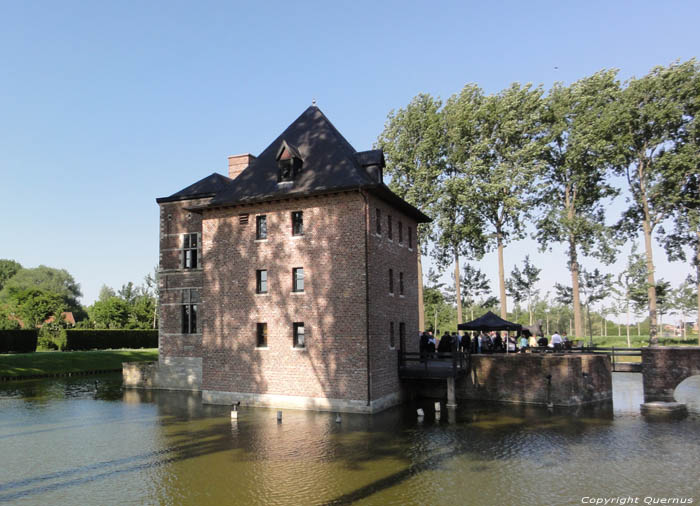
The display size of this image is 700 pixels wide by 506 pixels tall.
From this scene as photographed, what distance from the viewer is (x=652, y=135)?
36.1 meters

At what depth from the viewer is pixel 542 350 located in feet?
85.3

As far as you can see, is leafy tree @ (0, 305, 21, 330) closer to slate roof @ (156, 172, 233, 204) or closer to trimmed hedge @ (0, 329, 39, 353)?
trimmed hedge @ (0, 329, 39, 353)

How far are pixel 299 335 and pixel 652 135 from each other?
99.0ft

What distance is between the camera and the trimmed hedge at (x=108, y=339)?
158ft

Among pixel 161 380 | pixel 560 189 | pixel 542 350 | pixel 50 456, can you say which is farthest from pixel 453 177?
pixel 50 456

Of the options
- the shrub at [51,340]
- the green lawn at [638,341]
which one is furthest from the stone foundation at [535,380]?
the shrub at [51,340]

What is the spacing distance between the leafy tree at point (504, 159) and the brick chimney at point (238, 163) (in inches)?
612

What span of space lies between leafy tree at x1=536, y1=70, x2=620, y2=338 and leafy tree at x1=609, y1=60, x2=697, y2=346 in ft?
4.15

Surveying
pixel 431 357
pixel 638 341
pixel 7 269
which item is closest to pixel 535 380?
pixel 431 357

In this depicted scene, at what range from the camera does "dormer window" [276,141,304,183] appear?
2219 cm

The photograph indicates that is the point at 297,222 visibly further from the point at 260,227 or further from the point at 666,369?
the point at 666,369

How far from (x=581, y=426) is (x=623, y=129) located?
25863 mm

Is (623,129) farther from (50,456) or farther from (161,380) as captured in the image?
(50,456)

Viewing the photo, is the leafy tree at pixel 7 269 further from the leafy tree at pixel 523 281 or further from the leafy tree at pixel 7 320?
the leafy tree at pixel 523 281
